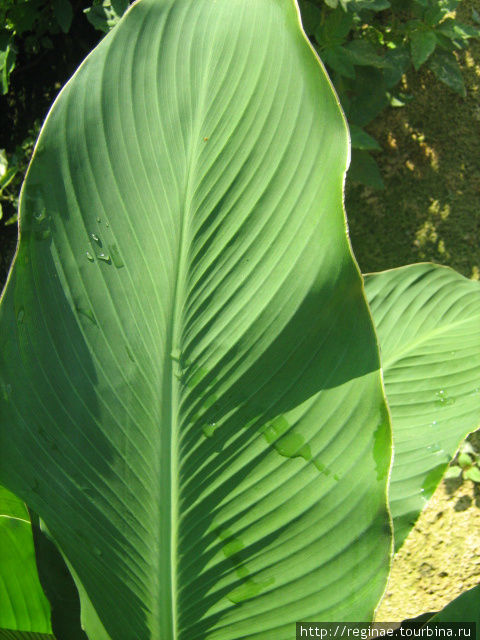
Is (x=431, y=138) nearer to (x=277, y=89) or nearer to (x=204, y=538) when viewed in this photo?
(x=277, y=89)

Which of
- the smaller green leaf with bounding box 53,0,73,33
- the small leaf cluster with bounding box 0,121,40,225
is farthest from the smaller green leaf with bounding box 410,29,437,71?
the small leaf cluster with bounding box 0,121,40,225

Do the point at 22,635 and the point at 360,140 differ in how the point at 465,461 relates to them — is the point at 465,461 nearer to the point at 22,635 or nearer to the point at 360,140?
the point at 360,140

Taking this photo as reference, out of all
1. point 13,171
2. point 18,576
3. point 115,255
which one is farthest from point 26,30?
point 18,576

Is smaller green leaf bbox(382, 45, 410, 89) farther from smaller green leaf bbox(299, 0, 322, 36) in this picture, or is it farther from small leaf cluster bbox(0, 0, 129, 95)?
small leaf cluster bbox(0, 0, 129, 95)

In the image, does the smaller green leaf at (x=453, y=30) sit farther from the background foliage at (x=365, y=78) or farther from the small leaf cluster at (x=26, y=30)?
the small leaf cluster at (x=26, y=30)

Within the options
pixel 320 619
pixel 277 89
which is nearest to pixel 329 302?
pixel 277 89

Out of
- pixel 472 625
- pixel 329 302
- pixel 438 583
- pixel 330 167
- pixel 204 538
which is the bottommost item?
pixel 438 583
